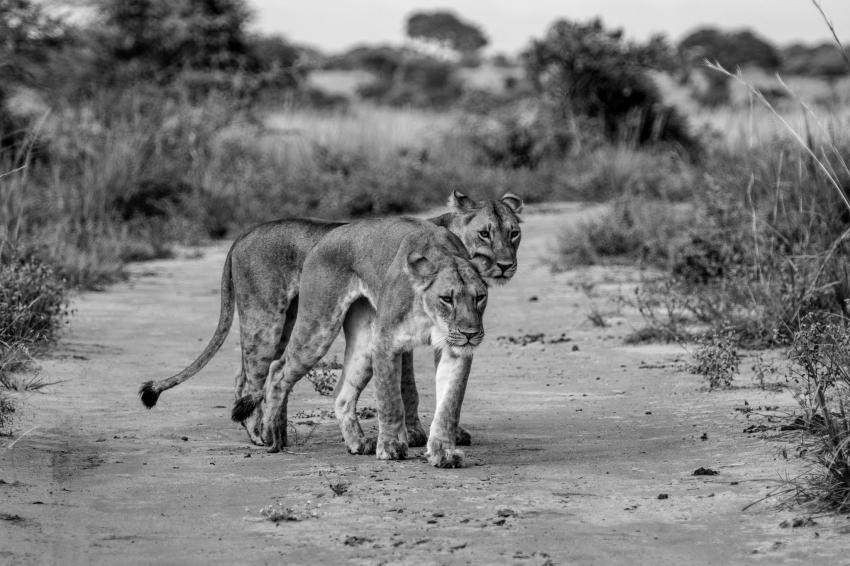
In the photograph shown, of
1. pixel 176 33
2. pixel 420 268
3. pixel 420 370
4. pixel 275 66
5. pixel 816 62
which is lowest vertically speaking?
pixel 420 370

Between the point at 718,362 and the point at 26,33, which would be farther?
the point at 26,33

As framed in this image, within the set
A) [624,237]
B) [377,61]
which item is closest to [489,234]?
[624,237]

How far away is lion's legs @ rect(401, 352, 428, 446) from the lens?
676 centimetres

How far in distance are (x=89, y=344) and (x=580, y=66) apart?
16072 mm

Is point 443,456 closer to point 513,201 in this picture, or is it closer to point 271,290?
point 271,290

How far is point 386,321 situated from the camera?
6.31 m

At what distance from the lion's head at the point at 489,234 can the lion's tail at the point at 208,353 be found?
50.6 inches

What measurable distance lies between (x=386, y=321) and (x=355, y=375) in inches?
19.5

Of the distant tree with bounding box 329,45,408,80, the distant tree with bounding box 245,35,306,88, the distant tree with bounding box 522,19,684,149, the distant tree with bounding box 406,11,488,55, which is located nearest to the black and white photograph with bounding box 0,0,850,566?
the distant tree with bounding box 522,19,684,149

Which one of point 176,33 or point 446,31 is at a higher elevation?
point 446,31

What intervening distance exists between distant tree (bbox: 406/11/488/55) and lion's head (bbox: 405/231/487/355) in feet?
208

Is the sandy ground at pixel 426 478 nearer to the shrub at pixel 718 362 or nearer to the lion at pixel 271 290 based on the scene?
the shrub at pixel 718 362

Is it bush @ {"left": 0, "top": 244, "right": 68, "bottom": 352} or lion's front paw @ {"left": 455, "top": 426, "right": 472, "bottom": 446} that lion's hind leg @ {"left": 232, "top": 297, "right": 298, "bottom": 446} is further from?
bush @ {"left": 0, "top": 244, "right": 68, "bottom": 352}

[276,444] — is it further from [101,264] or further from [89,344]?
[101,264]
